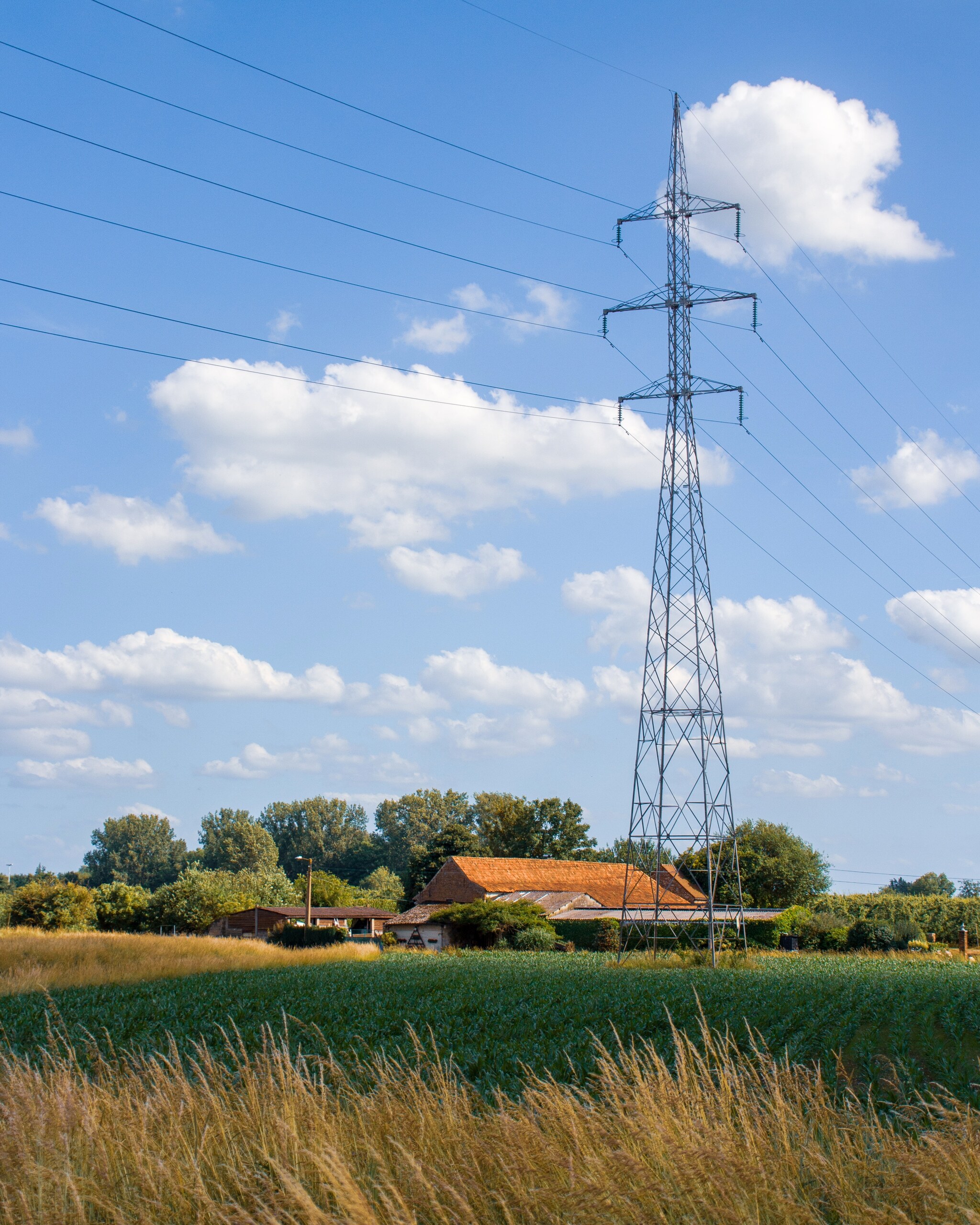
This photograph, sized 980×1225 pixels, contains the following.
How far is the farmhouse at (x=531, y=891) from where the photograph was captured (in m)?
68.9

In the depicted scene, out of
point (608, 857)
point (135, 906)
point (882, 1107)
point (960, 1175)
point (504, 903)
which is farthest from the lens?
point (608, 857)

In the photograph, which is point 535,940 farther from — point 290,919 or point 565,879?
point 290,919

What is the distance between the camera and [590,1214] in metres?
5.71

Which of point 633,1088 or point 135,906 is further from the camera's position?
point 135,906

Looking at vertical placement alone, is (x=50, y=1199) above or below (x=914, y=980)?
above

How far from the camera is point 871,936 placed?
200 feet

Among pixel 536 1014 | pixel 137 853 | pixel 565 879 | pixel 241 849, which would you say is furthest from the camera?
pixel 137 853

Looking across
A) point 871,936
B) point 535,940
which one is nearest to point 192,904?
point 535,940

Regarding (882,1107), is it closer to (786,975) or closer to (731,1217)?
(731,1217)

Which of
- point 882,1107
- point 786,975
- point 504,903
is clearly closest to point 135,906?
point 504,903

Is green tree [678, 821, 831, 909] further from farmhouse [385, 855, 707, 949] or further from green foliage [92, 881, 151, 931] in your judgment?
green foliage [92, 881, 151, 931]

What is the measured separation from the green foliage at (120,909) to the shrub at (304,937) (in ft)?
98.8

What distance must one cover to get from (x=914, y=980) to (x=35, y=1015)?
87.3ft

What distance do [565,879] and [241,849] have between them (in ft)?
268
